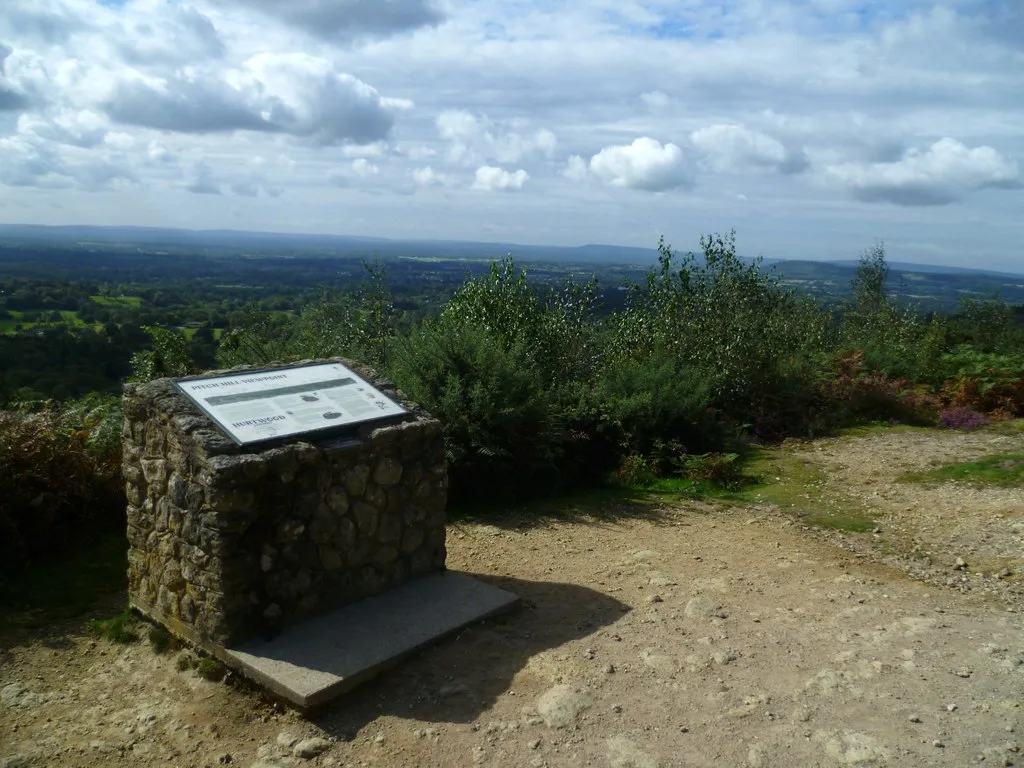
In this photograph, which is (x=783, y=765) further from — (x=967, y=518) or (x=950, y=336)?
(x=950, y=336)

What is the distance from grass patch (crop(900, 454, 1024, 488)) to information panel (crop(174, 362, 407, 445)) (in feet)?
22.8

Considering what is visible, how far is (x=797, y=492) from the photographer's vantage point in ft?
29.5

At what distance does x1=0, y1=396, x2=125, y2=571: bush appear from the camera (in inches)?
237

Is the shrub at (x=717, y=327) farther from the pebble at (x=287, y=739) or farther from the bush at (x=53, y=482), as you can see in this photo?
→ the pebble at (x=287, y=739)

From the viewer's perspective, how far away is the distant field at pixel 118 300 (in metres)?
27.3

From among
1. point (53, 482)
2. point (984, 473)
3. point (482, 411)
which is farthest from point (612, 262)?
point (53, 482)

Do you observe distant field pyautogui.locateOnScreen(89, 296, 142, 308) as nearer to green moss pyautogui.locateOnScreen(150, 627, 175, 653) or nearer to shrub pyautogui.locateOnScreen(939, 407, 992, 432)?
shrub pyautogui.locateOnScreen(939, 407, 992, 432)

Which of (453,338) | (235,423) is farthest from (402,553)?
(453,338)

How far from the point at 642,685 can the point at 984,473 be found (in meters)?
6.88

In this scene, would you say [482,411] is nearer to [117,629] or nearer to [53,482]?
[53,482]

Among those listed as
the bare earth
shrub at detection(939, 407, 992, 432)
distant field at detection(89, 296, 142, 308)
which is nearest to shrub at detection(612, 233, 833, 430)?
shrub at detection(939, 407, 992, 432)

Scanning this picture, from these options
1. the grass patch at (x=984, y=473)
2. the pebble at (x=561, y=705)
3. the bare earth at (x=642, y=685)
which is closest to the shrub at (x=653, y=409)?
the grass patch at (x=984, y=473)

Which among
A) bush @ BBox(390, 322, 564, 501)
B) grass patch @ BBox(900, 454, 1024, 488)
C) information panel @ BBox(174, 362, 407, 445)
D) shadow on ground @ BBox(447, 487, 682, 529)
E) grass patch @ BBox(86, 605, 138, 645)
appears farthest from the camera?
grass patch @ BBox(900, 454, 1024, 488)

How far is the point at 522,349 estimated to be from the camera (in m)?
9.68
